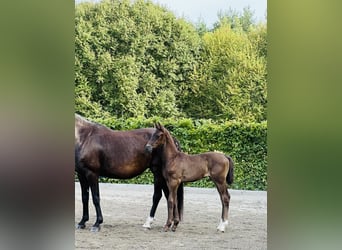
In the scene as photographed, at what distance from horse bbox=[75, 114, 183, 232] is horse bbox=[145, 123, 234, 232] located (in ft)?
0.52

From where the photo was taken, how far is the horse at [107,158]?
341 cm

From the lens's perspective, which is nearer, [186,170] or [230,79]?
[186,170]

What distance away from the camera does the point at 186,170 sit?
139 inches

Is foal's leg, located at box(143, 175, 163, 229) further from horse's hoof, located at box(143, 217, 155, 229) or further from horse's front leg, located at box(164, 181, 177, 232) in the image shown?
horse's front leg, located at box(164, 181, 177, 232)

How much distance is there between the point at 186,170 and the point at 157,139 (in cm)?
35

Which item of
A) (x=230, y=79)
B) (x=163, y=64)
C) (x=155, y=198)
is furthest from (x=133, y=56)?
(x=155, y=198)

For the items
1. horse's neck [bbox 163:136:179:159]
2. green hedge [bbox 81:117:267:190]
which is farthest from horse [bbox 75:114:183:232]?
green hedge [bbox 81:117:267:190]

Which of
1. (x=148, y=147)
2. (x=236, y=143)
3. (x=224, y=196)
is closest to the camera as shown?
(x=148, y=147)

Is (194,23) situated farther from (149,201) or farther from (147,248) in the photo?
(147,248)

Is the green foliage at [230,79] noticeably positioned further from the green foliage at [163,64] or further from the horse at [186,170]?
the horse at [186,170]

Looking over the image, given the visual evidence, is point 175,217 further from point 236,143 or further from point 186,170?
point 236,143

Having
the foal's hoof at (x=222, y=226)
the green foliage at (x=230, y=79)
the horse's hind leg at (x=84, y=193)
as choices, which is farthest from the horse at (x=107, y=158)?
the green foliage at (x=230, y=79)
